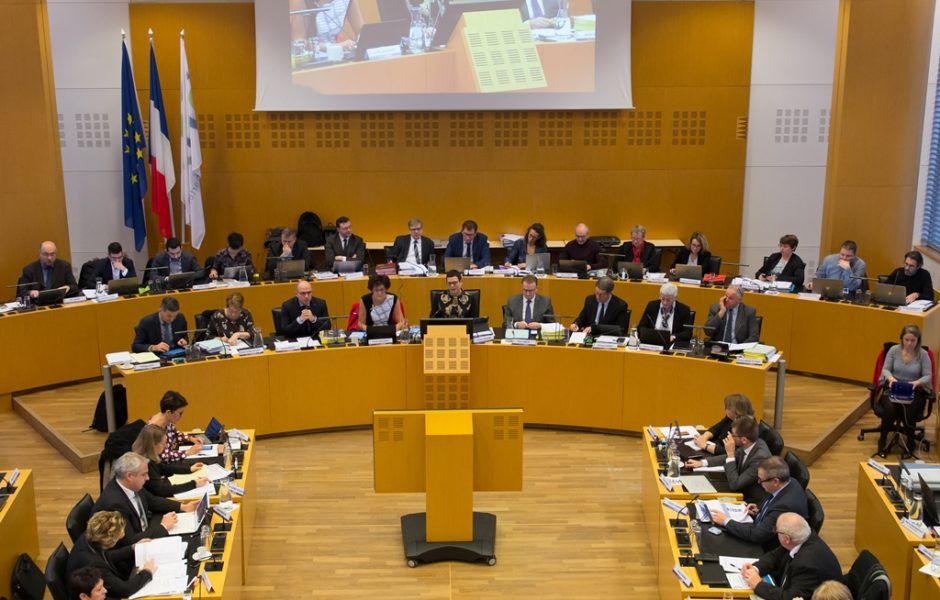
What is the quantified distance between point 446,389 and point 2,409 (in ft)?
16.1

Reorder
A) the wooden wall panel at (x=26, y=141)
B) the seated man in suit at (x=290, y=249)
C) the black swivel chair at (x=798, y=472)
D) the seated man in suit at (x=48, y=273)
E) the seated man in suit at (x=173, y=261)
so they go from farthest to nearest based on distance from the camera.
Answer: the seated man in suit at (x=290, y=249) < the seated man in suit at (x=173, y=261) < the wooden wall panel at (x=26, y=141) < the seated man in suit at (x=48, y=273) < the black swivel chair at (x=798, y=472)

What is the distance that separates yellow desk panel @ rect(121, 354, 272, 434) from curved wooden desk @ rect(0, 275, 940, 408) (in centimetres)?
203

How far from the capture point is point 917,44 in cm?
1180

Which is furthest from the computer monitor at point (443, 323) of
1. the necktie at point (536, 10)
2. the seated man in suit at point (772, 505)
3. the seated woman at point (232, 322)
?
the necktie at point (536, 10)

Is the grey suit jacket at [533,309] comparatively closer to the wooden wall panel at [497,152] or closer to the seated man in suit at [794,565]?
the wooden wall panel at [497,152]

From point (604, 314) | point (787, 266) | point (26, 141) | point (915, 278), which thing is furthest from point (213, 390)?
point (915, 278)

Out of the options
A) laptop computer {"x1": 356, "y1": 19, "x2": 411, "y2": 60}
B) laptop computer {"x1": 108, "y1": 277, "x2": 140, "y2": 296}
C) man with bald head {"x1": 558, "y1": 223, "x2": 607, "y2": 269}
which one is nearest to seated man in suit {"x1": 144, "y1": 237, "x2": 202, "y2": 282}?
laptop computer {"x1": 108, "y1": 277, "x2": 140, "y2": 296}

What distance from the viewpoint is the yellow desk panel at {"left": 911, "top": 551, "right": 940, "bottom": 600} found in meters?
5.50

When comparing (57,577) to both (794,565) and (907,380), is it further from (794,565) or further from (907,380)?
(907,380)

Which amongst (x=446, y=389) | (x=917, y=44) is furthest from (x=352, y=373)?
(x=917, y=44)

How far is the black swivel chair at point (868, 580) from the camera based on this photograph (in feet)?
16.8

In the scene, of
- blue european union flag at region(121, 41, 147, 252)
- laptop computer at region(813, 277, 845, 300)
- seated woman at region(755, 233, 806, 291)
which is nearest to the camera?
laptop computer at region(813, 277, 845, 300)

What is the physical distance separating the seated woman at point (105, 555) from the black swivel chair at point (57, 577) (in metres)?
0.04

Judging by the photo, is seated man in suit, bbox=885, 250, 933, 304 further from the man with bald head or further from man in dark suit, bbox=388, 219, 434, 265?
man in dark suit, bbox=388, 219, 434, 265
